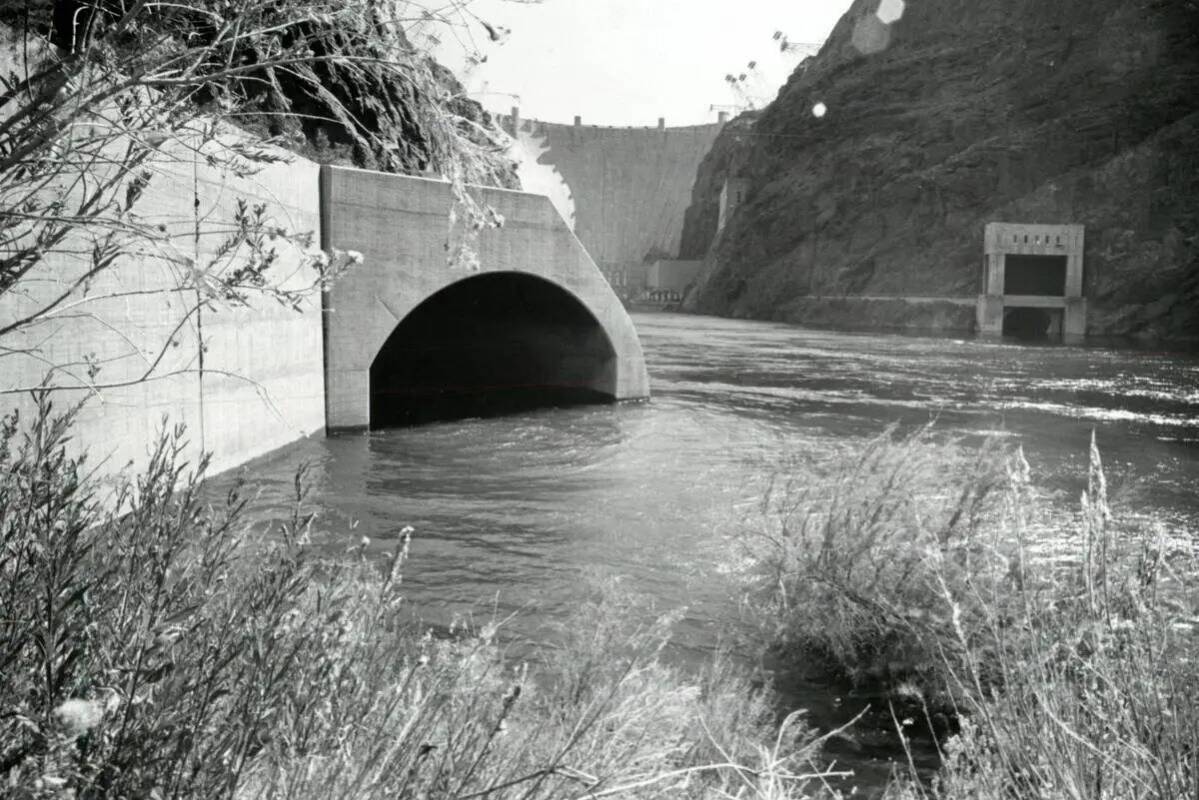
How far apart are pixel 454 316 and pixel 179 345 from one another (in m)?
13.8

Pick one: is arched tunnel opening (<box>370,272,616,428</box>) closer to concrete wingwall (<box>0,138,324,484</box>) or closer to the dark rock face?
concrete wingwall (<box>0,138,324,484</box>)

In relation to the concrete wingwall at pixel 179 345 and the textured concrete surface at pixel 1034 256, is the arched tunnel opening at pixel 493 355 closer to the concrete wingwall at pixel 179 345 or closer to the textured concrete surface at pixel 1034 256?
the concrete wingwall at pixel 179 345

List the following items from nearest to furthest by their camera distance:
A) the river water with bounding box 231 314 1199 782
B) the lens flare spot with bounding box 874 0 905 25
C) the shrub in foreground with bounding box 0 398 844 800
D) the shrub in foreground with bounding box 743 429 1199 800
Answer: the shrub in foreground with bounding box 0 398 844 800, the shrub in foreground with bounding box 743 429 1199 800, the river water with bounding box 231 314 1199 782, the lens flare spot with bounding box 874 0 905 25

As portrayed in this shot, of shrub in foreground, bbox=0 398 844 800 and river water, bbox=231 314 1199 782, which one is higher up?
shrub in foreground, bbox=0 398 844 800

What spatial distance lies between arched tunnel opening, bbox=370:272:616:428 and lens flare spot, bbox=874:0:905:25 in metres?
73.6

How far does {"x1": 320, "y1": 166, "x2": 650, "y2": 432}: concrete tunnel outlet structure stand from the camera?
1337 centimetres

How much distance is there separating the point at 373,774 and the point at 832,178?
239 ft

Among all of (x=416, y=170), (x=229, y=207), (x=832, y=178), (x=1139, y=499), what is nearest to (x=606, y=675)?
(x=229, y=207)

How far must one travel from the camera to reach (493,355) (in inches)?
796

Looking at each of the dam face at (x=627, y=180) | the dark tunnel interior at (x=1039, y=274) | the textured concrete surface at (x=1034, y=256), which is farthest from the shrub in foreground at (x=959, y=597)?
the dam face at (x=627, y=180)

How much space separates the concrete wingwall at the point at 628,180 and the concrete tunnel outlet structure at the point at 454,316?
9622 centimetres

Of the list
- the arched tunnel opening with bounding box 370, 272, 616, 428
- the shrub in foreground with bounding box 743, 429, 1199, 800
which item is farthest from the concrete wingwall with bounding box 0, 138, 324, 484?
the arched tunnel opening with bounding box 370, 272, 616, 428

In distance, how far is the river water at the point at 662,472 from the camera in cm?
788

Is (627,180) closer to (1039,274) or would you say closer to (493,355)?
(1039,274)
